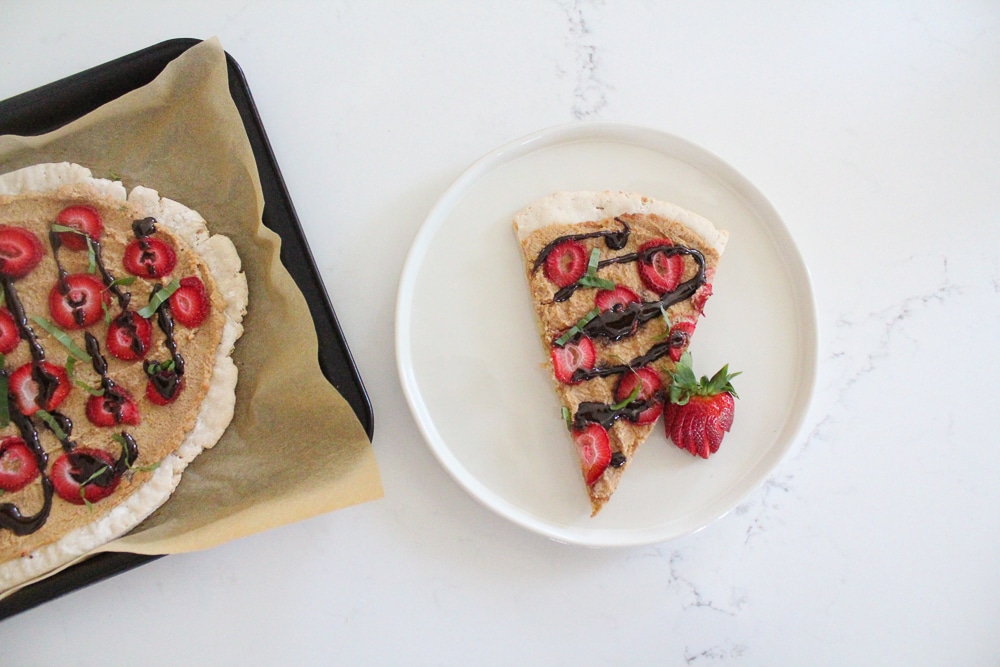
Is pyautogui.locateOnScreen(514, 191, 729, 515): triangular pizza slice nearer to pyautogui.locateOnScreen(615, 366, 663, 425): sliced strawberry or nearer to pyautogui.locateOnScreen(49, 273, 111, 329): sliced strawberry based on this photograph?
pyautogui.locateOnScreen(615, 366, 663, 425): sliced strawberry

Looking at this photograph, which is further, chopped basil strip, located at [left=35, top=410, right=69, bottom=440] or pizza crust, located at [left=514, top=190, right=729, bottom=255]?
pizza crust, located at [left=514, top=190, right=729, bottom=255]

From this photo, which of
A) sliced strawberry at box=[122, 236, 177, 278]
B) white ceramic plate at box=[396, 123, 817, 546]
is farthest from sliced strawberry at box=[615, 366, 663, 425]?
sliced strawberry at box=[122, 236, 177, 278]

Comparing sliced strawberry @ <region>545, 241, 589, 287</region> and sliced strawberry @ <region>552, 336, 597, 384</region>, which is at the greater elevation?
sliced strawberry @ <region>545, 241, 589, 287</region>

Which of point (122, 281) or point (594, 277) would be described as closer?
point (122, 281)

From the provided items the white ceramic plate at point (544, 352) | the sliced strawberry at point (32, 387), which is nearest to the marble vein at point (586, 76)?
the white ceramic plate at point (544, 352)

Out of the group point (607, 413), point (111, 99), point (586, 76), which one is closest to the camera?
point (607, 413)

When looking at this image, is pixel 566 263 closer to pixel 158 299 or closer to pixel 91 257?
pixel 158 299

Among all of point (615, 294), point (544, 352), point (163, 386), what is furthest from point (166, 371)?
point (615, 294)
